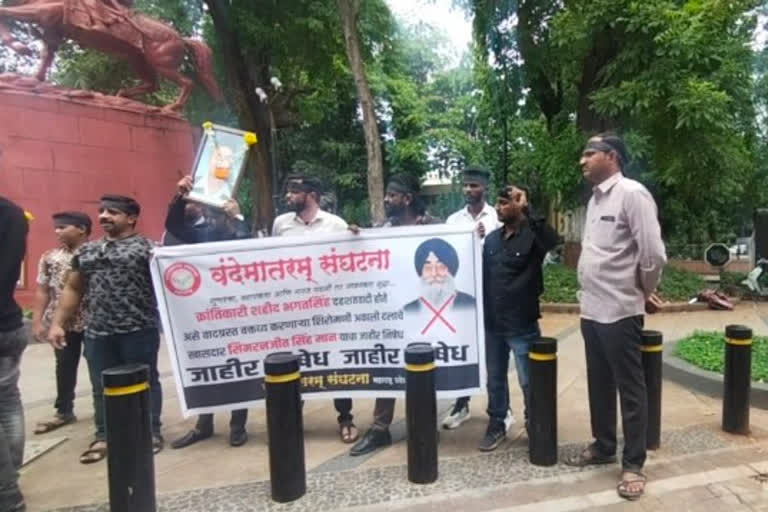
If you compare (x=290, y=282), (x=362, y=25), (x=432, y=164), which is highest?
(x=362, y=25)

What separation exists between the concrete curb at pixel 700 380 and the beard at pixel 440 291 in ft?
9.36

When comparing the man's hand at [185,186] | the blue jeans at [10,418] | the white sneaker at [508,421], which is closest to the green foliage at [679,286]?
the white sneaker at [508,421]

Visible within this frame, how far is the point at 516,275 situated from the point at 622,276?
28.3 inches

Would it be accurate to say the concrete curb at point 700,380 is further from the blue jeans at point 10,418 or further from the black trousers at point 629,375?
the blue jeans at point 10,418

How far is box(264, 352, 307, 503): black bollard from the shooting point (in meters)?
3.33

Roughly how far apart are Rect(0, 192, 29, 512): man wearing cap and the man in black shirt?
2862 mm

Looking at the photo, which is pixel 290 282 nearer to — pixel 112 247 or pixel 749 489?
pixel 112 247

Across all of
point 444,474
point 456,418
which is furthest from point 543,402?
point 456,418

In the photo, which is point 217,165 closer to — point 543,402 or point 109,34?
point 543,402

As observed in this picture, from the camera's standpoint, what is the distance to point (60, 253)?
4.86 meters

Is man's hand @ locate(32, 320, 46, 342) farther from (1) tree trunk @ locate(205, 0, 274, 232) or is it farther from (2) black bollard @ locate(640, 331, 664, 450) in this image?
(1) tree trunk @ locate(205, 0, 274, 232)

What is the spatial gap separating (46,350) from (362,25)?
1162 centimetres

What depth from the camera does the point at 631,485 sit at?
11.1 ft

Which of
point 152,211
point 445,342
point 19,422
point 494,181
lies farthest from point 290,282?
point 494,181
